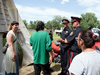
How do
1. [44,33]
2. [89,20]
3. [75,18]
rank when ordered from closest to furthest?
[44,33]
[75,18]
[89,20]

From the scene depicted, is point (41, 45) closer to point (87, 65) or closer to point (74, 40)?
point (74, 40)

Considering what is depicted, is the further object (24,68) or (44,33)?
(24,68)

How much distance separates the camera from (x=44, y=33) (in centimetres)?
232

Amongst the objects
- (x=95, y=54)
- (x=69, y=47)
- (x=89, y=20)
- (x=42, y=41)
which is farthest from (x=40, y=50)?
(x=89, y=20)

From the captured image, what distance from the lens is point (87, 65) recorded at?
1.21m

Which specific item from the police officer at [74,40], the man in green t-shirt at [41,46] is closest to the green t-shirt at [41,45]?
the man in green t-shirt at [41,46]

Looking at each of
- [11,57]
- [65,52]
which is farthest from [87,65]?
[65,52]

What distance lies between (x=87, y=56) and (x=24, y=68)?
385cm

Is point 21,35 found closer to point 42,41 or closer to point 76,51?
point 42,41

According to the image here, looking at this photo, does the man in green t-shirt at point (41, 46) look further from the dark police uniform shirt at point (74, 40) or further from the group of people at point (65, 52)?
the dark police uniform shirt at point (74, 40)

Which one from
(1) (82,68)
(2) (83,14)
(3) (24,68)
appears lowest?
(3) (24,68)

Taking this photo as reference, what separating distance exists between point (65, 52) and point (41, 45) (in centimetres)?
139

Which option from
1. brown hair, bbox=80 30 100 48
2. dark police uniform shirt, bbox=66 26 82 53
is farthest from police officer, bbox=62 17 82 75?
brown hair, bbox=80 30 100 48

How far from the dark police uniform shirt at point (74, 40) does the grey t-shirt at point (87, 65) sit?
156 centimetres
